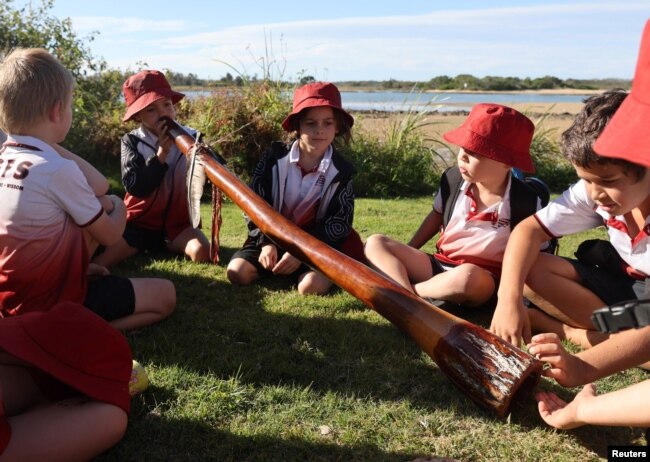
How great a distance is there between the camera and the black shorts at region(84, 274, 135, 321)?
3.04 meters

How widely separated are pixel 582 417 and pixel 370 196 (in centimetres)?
642

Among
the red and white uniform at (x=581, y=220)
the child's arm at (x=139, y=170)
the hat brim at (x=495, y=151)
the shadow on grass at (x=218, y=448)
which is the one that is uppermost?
the hat brim at (x=495, y=151)

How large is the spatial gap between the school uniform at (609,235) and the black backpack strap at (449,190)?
2.34 feet

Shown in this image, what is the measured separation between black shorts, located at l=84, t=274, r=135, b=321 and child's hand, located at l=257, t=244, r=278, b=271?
1051mm

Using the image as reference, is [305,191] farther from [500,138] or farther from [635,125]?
[635,125]

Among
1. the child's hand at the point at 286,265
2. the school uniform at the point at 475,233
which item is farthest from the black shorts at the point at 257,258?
the school uniform at the point at 475,233

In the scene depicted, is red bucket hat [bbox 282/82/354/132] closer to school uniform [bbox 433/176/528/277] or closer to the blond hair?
school uniform [bbox 433/176/528/277]

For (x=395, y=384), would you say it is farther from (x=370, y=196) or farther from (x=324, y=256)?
(x=370, y=196)

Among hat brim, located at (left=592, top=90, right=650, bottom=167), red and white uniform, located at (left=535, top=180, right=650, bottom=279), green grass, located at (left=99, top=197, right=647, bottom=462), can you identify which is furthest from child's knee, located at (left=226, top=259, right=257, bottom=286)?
hat brim, located at (left=592, top=90, right=650, bottom=167)

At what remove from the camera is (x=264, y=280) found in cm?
421

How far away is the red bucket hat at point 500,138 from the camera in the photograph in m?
3.27

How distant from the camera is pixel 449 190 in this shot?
12.3 feet

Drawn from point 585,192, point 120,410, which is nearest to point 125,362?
point 120,410

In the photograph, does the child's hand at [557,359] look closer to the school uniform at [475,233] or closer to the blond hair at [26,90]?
the school uniform at [475,233]
